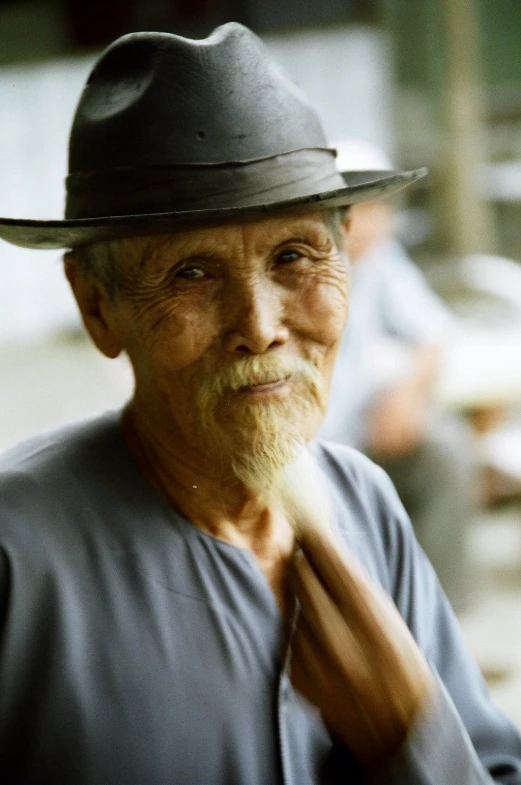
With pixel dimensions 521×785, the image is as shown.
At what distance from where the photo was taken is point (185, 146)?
1424 millimetres

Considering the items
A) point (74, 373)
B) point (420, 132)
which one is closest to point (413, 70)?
point (420, 132)

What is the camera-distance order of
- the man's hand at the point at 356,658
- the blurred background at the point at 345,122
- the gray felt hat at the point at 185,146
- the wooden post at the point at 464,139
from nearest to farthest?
the man's hand at the point at 356,658
the gray felt hat at the point at 185,146
the wooden post at the point at 464,139
the blurred background at the point at 345,122

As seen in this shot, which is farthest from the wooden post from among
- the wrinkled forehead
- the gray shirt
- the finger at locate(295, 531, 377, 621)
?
the finger at locate(295, 531, 377, 621)

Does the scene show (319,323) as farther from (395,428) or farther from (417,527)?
(417,527)

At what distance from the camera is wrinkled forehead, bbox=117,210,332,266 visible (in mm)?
1440

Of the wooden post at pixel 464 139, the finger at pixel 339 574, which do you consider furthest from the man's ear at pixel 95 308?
the wooden post at pixel 464 139

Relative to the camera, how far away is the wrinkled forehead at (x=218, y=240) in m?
1.44

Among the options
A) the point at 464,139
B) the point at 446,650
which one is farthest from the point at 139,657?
the point at 464,139

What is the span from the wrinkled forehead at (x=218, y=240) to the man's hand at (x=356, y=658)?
41 cm

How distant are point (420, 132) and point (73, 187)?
6.37 meters

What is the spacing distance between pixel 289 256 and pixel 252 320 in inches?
5.0

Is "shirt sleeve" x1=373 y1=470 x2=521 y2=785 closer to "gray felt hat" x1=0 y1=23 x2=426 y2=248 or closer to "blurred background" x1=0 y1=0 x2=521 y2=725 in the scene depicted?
"gray felt hat" x1=0 y1=23 x2=426 y2=248

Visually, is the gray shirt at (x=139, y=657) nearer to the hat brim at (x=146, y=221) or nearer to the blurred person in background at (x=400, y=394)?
the hat brim at (x=146, y=221)

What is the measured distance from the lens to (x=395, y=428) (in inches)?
159
